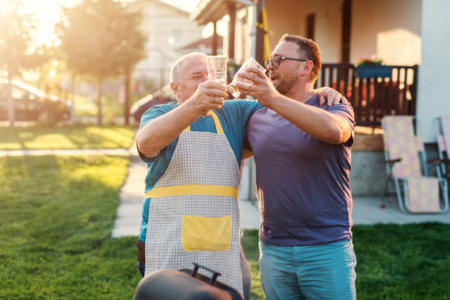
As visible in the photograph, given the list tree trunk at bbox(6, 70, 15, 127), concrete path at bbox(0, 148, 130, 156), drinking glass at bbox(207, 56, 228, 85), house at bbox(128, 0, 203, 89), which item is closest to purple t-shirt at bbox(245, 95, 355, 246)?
drinking glass at bbox(207, 56, 228, 85)

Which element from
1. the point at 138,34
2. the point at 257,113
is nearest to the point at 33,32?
the point at 138,34

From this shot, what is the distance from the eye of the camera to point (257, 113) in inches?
104

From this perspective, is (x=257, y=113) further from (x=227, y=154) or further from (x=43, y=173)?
(x=43, y=173)

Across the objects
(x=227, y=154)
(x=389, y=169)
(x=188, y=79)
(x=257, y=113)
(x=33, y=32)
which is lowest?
(x=389, y=169)

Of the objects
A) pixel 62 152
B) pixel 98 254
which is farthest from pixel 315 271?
pixel 62 152

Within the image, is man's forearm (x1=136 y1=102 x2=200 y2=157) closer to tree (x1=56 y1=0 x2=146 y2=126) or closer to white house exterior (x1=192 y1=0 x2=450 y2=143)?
white house exterior (x1=192 y1=0 x2=450 y2=143)

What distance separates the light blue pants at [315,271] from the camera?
2.35m

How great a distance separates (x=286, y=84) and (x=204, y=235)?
93cm

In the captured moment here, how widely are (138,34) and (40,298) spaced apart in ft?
57.9

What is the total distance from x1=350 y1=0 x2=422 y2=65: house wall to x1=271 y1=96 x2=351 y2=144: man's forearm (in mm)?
6817

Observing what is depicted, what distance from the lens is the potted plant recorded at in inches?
301

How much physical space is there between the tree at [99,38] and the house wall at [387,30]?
37.5 ft

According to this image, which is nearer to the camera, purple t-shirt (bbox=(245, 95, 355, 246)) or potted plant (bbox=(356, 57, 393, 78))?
purple t-shirt (bbox=(245, 95, 355, 246))

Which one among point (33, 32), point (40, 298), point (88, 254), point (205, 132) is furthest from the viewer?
point (33, 32)
